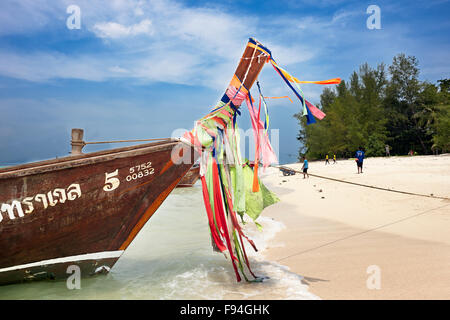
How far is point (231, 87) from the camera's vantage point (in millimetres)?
3691

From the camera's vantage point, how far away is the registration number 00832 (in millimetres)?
3742

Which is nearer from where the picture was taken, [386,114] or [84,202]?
[84,202]

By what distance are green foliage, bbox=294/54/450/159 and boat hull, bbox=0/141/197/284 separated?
30175 millimetres

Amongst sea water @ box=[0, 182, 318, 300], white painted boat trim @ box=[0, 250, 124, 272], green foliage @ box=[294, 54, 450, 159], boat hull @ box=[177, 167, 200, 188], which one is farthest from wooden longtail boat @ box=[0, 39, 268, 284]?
green foliage @ box=[294, 54, 450, 159]

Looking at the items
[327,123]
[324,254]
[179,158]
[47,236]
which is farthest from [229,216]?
[327,123]

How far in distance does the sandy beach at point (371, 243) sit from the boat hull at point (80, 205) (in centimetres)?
209

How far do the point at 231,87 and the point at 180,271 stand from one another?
2671 mm

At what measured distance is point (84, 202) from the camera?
3602mm

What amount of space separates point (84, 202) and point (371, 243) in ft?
13.2
